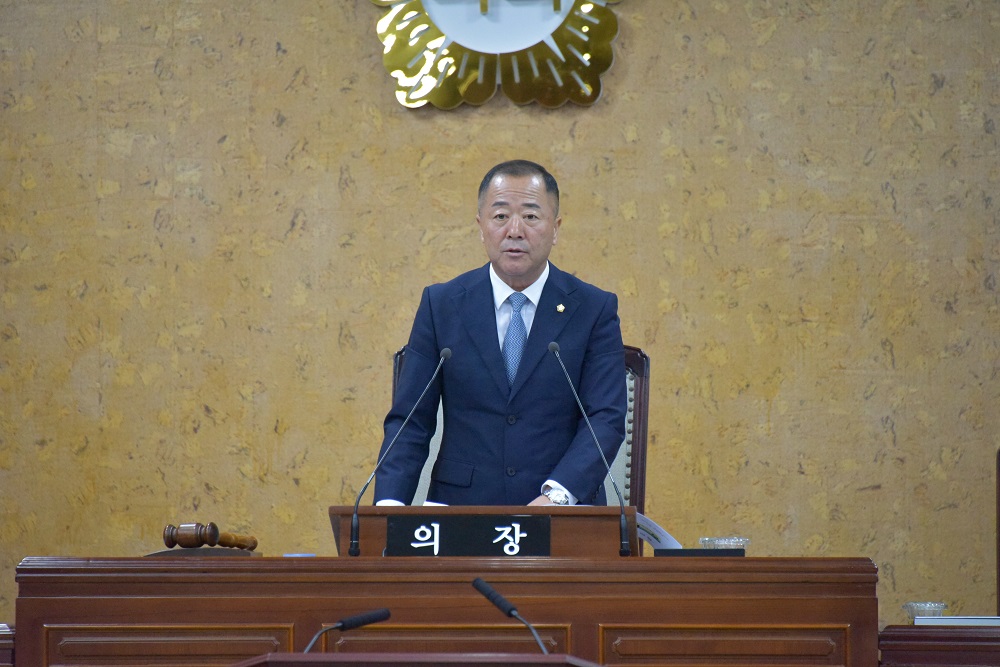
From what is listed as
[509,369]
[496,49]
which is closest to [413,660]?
[509,369]

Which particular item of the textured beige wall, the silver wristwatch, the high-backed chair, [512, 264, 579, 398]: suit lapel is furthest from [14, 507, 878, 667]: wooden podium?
the textured beige wall

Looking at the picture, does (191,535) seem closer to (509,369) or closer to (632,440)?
(509,369)

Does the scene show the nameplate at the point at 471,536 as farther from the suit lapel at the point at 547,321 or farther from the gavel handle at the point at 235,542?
the suit lapel at the point at 547,321

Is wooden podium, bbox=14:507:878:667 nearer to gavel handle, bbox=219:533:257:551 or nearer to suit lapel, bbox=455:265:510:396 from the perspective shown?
gavel handle, bbox=219:533:257:551

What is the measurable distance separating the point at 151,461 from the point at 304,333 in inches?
26.5

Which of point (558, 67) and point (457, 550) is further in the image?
point (558, 67)

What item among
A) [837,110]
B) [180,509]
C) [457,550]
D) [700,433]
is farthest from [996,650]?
[180,509]

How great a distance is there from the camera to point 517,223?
308 centimetres

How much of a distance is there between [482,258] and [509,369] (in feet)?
4.21

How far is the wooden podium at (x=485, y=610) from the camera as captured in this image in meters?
2.15

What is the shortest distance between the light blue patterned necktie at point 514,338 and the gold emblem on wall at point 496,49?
1345mm

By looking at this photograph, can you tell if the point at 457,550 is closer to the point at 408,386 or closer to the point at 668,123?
the point at 408,386

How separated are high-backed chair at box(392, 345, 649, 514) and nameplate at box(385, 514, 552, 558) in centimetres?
94

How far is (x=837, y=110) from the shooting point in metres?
4.27
